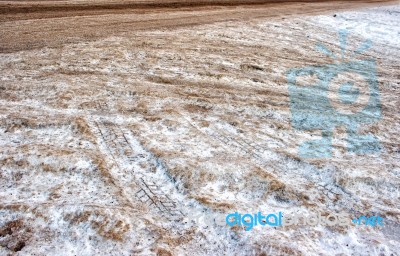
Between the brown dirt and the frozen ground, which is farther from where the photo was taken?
the brown dirt

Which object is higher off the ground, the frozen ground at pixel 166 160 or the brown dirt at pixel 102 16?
the brown dirt at pixel 102 16

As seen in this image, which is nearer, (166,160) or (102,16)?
(166,160)

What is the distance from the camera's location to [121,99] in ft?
18.3

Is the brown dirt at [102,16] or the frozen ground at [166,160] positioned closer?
the frozen ground at [166,160]

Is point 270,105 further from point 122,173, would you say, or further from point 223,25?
point 223,25

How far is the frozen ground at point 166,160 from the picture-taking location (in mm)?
3414

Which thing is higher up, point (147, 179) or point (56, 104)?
point (56, 104)

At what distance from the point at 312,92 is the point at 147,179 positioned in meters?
3.65

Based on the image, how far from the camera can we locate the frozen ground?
11.2 feet

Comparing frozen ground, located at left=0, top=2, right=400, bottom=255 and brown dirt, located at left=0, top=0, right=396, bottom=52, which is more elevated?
brown dirt, located at left=0, top=0, right=396, bottom=52

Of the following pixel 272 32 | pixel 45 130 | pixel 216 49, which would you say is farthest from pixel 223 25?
pixel 45 130

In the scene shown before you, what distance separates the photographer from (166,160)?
432 centimetres

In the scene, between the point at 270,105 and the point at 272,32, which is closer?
the point at 270,105

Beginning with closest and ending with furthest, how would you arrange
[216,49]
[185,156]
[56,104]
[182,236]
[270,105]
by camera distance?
[182,236]
[185,156]
[56,104]
[270,105]
[216,49]
